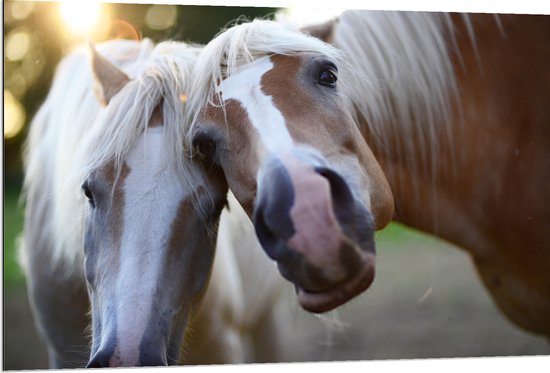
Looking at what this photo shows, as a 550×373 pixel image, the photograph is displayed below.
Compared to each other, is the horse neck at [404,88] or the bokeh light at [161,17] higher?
the bokeh light at [161,17]

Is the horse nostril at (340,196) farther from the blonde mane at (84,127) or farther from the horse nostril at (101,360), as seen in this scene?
the horse nostril at (101,360)

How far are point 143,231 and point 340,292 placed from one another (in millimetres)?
382

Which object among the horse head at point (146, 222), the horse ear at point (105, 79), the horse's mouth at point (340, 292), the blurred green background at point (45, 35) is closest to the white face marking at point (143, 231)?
the horse head at point (146, 222)

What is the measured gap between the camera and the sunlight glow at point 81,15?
1714mm

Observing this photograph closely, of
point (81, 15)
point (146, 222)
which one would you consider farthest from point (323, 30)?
point (81, 15)

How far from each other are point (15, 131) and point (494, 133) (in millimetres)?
1272

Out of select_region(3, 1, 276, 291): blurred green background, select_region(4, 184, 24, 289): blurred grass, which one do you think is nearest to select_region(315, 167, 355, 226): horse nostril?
select_region(3, 1, 276, 291): blurred green background

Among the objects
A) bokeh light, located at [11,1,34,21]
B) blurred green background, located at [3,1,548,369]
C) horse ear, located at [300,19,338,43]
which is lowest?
blurred green background, located at [3,1,548,369]

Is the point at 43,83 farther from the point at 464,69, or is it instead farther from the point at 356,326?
the point at 356,326

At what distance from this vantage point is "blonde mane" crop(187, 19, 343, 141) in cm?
126

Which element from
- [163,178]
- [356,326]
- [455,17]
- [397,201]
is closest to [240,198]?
[163,178]

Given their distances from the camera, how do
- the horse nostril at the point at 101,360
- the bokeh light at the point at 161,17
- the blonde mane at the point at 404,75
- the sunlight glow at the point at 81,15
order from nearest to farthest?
1. the horse nostril at the point at 101,360
2. the blonde mane at the point at 404,75
3. the sunlight glow at the point at 81,15
4. the bokeh light at the point at 161,17

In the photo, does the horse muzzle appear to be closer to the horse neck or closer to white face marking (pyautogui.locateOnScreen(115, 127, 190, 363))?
white face marking (pyautogui.locateOnScreen(115, 127, 190, 363))

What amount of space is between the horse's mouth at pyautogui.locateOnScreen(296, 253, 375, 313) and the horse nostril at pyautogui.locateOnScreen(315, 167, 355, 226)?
75 millimetres
